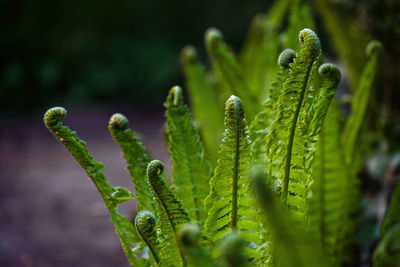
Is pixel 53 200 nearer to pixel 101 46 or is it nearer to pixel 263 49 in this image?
pixel 263 49

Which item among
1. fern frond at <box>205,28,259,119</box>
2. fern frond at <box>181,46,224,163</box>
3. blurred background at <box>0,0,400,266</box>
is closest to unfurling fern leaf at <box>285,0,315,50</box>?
fern frond at <box>205,28,259,119</box>

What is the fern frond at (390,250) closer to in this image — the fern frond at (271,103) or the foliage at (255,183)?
the foliage at (255,183)

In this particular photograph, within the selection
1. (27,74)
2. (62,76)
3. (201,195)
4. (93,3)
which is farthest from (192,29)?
(201,195)

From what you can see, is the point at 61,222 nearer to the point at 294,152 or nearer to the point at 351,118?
the point at 351,118

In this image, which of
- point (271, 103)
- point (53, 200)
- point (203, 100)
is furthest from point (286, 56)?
point (53, 200)

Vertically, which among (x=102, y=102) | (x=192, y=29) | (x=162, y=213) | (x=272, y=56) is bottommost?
(x=162, y=213)

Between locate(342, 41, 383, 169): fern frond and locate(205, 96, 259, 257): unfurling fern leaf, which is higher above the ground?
locate(342, 41, 383, 169): fern frond

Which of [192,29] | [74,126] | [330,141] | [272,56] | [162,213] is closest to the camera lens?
[162,213]

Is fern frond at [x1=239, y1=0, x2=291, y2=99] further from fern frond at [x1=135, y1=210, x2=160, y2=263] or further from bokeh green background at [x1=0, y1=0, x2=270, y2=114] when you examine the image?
bokeh green background at [x1=0, y1=0, x2=270, y2=114]
